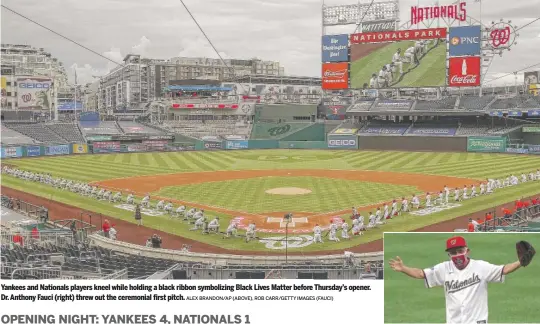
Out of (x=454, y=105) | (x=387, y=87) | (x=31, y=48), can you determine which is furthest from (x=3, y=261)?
(x=454, y=105)

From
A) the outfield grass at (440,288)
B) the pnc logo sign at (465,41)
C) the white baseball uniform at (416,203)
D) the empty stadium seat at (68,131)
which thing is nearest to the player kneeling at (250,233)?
the outfield grass at (440,288)

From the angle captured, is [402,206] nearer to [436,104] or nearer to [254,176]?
[254,176]

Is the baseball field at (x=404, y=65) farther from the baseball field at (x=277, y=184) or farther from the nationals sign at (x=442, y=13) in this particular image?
the baseball field at (x=277, y=184)

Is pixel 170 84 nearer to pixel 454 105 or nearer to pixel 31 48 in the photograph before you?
pixel 454 105

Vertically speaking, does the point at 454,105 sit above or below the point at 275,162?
above

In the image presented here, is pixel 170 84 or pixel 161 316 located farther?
pixel 170 84

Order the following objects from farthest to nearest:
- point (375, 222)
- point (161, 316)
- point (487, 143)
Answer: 1. point (487, 143)
2. point (375, 222)
3. point (161, 316)

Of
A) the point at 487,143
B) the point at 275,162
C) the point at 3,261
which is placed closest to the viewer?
the point at 3,261
